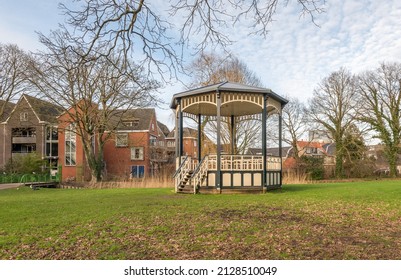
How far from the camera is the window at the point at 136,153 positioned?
4038cm

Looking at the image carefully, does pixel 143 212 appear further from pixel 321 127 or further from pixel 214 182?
pixel 321 127

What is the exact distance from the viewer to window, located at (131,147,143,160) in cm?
4038

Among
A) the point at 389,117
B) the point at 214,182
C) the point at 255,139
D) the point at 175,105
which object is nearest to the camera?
the point at 214,182

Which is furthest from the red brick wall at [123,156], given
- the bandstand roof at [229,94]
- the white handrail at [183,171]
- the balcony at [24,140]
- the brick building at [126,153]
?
the white handrail at [183,171]

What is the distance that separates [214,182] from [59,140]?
30.9m

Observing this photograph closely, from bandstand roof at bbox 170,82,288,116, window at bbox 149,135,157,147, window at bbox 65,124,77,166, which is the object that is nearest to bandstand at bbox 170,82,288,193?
bandstand roof at bbox 170,82,288,116

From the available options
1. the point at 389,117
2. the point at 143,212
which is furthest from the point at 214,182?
the point at 389,117

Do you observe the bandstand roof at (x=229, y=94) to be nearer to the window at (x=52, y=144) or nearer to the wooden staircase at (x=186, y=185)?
the wooden staircase at (x=186, y=185)

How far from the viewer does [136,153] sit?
4062 cm

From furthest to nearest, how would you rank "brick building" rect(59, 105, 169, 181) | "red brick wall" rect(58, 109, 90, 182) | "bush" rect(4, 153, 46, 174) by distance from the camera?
"brick building" rect(59, 105, 169, 181) < "red brick wall" rect(58, 109, 90, 182) < "bush" rect(4, 153, 46, 174)

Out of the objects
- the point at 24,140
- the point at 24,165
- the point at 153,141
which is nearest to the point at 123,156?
the point at 153,141

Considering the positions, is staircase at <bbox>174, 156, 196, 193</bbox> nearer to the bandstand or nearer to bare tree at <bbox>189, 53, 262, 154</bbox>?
the bandstand

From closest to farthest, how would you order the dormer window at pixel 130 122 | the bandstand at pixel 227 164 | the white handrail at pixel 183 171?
1. the bandstand at pixel 227 164
2. the white handrail at pixel 183 171
3. the dormer window at pixel 130 122

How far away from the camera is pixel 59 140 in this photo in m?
39.3
